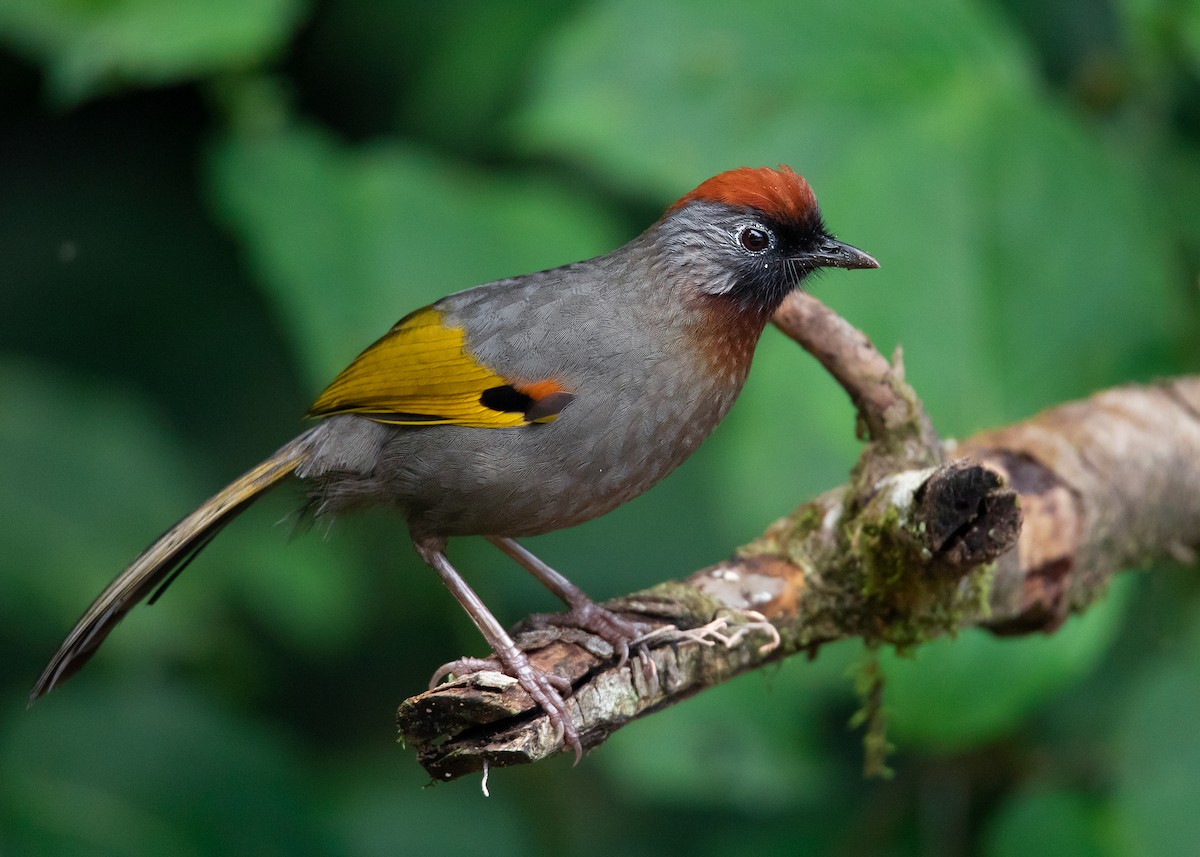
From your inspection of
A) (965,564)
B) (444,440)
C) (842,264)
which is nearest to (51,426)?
(444,440)

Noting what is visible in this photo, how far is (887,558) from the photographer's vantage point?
3207 mm

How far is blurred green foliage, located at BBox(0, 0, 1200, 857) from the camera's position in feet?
14.0

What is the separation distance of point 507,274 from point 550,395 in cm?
145

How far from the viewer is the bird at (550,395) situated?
3.30m

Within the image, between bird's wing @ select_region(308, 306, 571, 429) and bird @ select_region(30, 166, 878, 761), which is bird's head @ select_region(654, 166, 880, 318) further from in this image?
bird's wing @ select_region(308, 306, 571, 429)

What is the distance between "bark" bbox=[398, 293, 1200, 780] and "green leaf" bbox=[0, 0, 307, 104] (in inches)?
79.2

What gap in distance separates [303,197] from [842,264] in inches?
79.1

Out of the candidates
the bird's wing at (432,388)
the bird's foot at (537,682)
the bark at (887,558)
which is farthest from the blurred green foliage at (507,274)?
the bird's foot at (537,682)

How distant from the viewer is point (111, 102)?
5.48m

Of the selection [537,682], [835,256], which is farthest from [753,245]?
[537,682]

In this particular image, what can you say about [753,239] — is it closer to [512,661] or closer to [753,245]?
[753,245]

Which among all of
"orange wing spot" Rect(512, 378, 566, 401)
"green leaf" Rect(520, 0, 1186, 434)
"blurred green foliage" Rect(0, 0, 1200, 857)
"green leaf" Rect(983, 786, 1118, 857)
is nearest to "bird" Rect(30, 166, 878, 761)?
"orange wing spot" Rect(512, 378, 566, 401)

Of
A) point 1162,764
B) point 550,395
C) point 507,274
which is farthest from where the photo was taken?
point 507,274

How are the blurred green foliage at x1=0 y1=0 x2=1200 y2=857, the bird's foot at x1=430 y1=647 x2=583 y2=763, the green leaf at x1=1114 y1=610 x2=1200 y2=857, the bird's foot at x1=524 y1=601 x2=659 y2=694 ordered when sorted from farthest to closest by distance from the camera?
the blurred green foliage at x1=0 y1=0 x2=1200 y2=857 < the green leaf at x1=1114 y1=610 x2=1200 y2=857 < the bird's foot at x1=524 y1=601 x2=659 y2=694 < the bird's foot at x1=430 y1=647 x2=583 y2=763
